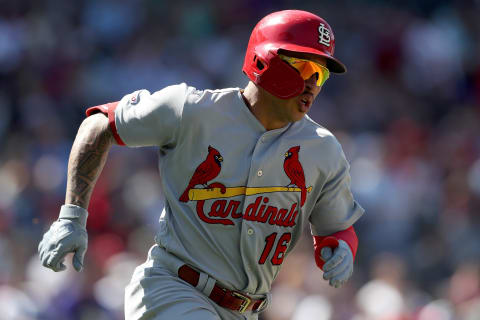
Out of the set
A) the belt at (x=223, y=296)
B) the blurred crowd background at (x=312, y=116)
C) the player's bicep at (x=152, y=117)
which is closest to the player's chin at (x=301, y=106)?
the player's bicep at (x=152, y=117)

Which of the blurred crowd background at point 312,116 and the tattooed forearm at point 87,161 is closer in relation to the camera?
the tattooed forearm at point 87,161

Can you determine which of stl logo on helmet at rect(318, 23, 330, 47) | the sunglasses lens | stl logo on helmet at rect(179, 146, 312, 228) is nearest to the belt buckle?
stl logo on helmet at rect(179, 146, 312, 228)

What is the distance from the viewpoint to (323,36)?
3.97m

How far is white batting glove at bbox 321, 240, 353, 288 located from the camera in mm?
3996

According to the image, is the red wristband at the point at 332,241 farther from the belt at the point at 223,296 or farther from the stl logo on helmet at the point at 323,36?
the stl logo on helmet at the point at 323,36

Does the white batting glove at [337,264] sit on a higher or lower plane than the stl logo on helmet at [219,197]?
lower

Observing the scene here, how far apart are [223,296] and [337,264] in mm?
557

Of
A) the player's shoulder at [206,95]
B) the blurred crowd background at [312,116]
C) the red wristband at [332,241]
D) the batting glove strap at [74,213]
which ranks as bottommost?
the blurred crowd background at [312,116]

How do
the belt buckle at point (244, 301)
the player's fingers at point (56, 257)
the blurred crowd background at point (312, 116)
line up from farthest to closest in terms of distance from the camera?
the blurred crowd background at point (312, 116), the belt buckle at point (244, 301), the player's fingers at point (56, 257)

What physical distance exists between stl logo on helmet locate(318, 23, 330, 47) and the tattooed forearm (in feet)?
3.55

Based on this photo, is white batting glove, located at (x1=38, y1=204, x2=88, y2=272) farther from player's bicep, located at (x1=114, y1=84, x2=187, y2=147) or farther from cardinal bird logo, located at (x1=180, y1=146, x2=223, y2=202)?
cardinal bird logo, located at (x1=180, y1=146, x2=223, y2=202)

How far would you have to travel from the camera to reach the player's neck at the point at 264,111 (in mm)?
4074

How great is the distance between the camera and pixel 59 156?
985cm

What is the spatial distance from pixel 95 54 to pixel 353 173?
14.1 ft
